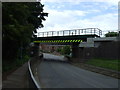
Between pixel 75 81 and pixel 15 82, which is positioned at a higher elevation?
pixel 15 82

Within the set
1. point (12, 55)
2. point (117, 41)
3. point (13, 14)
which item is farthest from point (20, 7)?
point (117, 41)

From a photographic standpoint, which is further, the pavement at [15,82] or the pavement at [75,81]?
the pavement at [75,81]

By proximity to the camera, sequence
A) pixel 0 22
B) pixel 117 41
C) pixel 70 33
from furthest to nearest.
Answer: pixel 70 33
pixel 117 41
pixel 0 22

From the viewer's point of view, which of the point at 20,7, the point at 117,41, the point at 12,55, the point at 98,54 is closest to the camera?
the point at 20,7

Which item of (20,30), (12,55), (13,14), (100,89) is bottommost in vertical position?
(100,89)

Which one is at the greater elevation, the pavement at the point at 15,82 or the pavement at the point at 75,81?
the pavement at the point at 15,82

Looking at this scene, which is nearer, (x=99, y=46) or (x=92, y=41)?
(x=92, y=41)

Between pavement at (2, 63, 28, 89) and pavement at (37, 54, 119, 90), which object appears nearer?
pavement at (2, 63, 28, 89)

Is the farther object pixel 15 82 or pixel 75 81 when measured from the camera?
pixel 75 81

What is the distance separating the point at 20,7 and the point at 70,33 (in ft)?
125

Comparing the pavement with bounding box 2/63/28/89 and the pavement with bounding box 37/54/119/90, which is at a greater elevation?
the pavement with bounding box 2/63/28/89

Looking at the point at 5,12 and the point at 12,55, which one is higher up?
the point at 5,12

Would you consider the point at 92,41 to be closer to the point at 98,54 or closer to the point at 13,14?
the point at 98,54

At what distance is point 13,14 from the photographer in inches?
555
